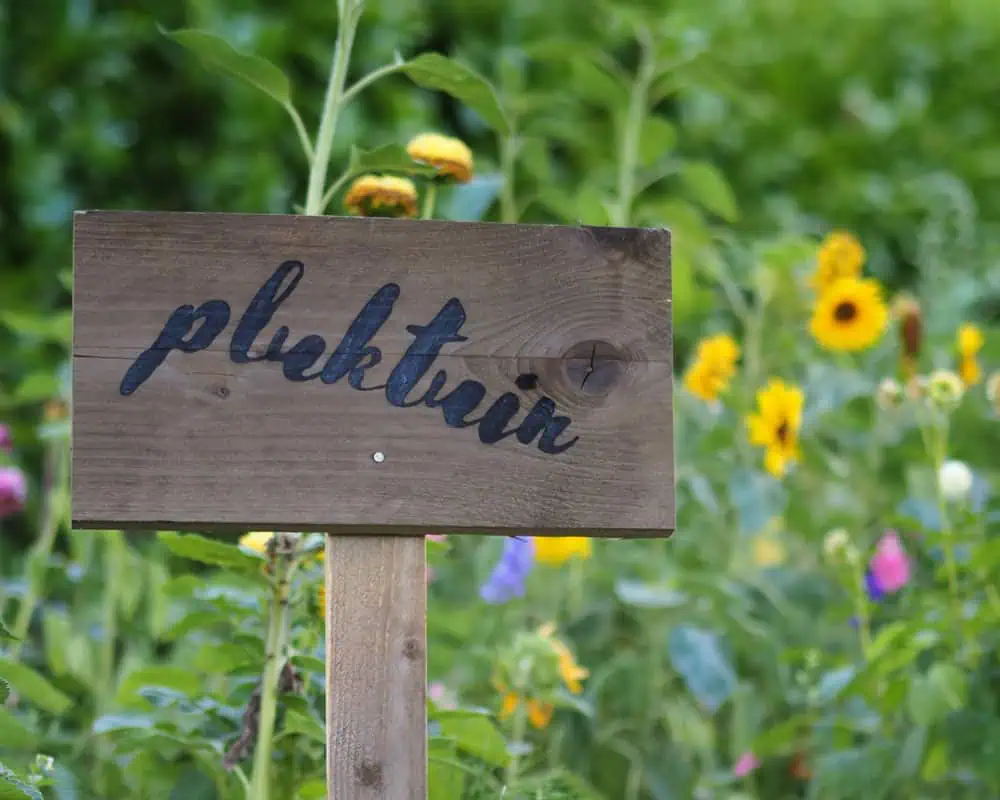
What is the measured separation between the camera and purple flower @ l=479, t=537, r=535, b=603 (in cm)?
186

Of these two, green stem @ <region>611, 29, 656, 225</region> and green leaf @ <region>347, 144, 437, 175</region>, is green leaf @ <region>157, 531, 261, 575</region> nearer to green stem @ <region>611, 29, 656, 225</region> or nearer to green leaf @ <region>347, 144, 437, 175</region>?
green leaf @ <region>347, 144, 437, 175</region>

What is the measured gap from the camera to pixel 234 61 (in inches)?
52.1

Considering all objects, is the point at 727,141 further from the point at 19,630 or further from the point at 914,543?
the point at 19,630

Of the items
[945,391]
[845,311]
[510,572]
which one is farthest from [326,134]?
[845,311]

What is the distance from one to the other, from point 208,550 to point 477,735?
296mm

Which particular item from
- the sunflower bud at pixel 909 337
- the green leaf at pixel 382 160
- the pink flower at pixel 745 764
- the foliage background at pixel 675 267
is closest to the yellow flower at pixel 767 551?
the foliage background at pixel 675 267

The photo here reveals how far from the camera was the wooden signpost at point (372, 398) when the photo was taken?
3.87 ft

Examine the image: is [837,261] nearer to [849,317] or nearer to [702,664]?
[849,317]

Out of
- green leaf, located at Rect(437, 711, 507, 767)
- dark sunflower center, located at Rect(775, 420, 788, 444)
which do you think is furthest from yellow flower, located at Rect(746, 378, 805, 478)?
green leaf, located at Rect(437, 711, 507, 767)

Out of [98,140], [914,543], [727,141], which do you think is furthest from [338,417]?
[727,141]

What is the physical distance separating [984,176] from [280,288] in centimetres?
287

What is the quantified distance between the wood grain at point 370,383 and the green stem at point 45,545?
25.8 inches

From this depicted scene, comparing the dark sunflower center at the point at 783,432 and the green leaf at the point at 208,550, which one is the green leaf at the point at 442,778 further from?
the dark sunflower center at the point at 783,432

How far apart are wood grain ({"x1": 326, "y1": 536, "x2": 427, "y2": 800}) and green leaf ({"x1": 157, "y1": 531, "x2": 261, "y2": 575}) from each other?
7.1 inches
